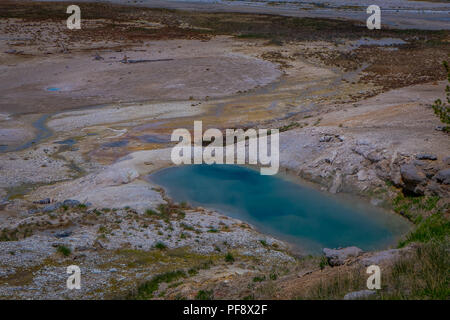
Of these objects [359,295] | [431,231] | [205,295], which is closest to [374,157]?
[431,231]

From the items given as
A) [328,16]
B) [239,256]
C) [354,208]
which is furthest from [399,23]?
[239,256]

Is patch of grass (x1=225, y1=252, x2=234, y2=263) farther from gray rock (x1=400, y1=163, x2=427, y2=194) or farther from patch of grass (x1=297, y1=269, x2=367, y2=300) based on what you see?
gray rock (x1=400, y1=163, x2=427, y2=194)

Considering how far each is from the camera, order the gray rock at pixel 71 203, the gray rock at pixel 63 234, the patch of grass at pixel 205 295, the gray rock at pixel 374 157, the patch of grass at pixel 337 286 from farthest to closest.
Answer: the gray rock at pixel 374 157, the gray rock at pixel 71 203, the gray rock at pixel 63 234, the patch of grass at pixel 205 295, the patch of grass at pixel 337 286

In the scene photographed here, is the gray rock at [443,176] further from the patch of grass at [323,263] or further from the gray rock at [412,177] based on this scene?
the patch of grass at [323,263]

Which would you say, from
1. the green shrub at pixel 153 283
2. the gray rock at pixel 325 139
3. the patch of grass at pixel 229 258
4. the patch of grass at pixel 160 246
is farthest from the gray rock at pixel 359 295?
the gray rock at pixel 325 139

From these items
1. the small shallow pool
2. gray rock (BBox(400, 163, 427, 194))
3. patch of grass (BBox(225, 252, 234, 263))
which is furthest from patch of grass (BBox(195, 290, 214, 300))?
gray rock (BBox(400, 163, 427, 194))

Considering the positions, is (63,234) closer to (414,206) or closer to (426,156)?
(414,206)
